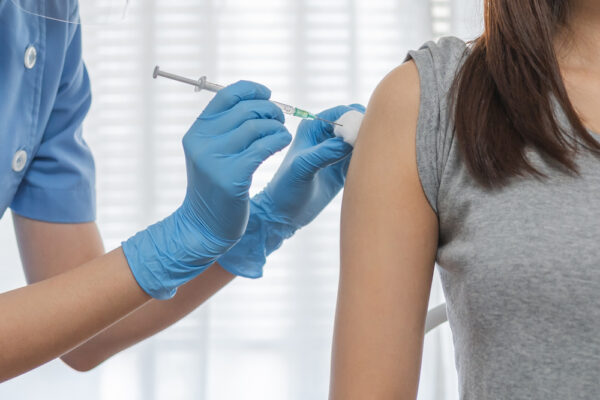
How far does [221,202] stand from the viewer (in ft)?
3.22

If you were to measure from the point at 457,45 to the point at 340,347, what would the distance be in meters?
0.45

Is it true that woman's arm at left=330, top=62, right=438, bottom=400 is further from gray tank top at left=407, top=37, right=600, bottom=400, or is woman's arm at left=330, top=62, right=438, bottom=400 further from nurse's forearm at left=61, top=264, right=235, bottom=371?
nurse's forearm at left=61, top=264, right=235, bottom=371

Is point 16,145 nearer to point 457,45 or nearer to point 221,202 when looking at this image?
point 221,202

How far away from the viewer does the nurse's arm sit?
1.21 m

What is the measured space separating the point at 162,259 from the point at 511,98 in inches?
21.4

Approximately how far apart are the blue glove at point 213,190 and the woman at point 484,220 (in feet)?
0.73

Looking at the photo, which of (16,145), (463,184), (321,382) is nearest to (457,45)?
(463,184)

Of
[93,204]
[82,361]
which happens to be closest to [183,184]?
[93,204]

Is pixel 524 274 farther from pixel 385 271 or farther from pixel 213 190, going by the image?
pixel 213 190

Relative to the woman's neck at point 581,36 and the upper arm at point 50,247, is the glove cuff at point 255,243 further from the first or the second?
the woman's neck at point 581,36

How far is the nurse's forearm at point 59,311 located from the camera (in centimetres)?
88

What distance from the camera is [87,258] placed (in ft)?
4.02

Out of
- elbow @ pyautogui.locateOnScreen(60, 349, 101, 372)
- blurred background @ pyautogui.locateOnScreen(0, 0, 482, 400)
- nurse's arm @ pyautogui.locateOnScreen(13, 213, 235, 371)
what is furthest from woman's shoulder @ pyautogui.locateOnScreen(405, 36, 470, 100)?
blurred background @ pyautogui.locateOnScreen(0, 0, 482, 400)

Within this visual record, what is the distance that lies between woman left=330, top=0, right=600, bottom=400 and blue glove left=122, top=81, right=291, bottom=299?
0.73ft
